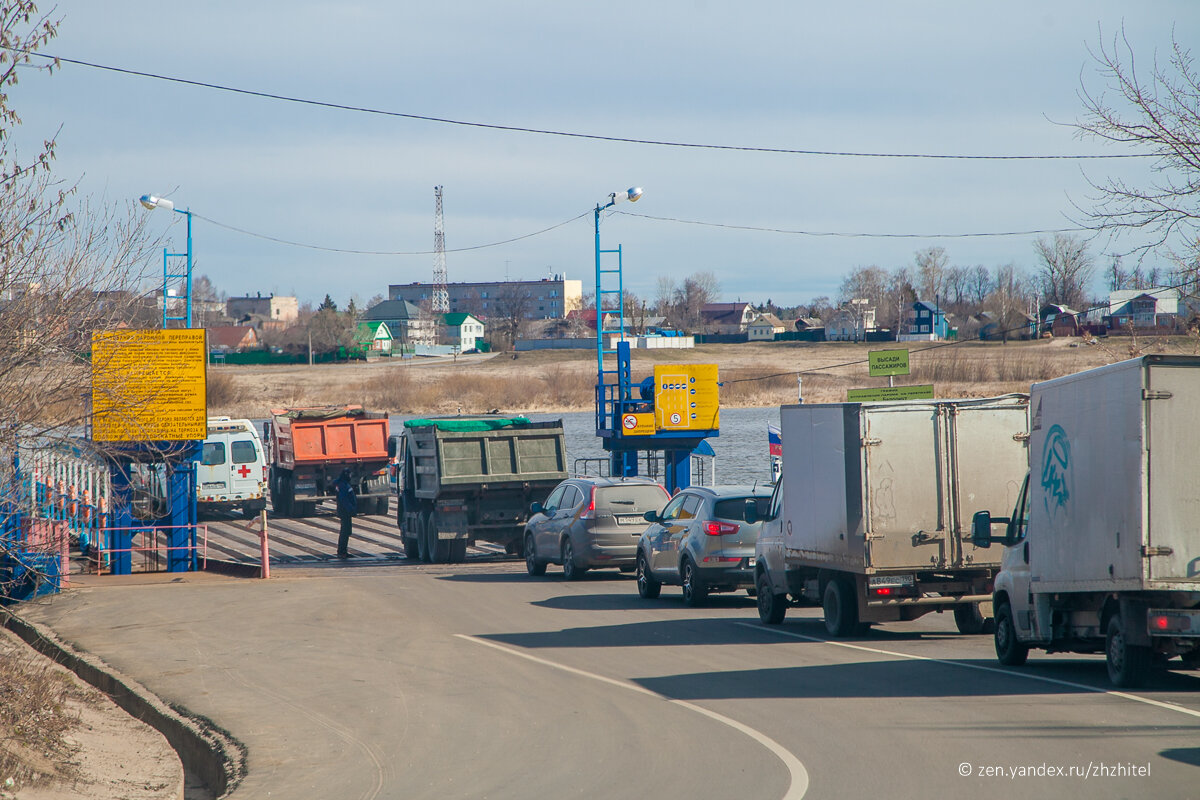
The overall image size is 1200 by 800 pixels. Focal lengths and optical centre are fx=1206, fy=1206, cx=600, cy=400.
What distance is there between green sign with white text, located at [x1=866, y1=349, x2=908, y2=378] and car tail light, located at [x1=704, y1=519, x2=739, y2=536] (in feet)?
31.4

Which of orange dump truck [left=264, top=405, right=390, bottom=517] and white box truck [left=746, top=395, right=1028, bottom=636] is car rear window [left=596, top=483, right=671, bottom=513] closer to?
white box truck [left=746, top=395, right=1028, bottom=636]

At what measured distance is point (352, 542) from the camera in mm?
29297

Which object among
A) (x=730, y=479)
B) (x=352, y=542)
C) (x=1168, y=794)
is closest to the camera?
A: (x=1168, y=794)

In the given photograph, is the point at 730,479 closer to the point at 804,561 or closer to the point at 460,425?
the point at 460,425

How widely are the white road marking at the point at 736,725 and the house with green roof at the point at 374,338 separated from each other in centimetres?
11352

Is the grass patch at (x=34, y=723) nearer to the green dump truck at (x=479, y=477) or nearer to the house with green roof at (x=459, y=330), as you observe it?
the green dump truck at (x=479, y=477)

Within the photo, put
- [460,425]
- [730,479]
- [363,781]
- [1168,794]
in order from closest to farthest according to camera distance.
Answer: [1168,794] → [363,781] → [460,425] → [730,479]

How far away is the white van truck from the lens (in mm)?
32062

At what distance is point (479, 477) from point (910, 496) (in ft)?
42.0

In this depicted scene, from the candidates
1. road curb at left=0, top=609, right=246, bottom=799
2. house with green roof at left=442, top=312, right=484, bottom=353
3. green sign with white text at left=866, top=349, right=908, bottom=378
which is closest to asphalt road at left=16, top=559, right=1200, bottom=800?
road curb at left=0, top=609, right=246, bottom=799

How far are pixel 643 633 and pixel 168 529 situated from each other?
11.3 m

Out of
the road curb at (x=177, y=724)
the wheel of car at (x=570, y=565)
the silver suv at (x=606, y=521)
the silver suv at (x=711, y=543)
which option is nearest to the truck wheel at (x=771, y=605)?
the silver suv at (x=711, y=543)

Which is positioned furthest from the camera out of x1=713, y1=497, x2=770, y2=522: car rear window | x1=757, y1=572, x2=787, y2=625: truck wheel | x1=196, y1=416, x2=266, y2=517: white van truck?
x1=196, y1=416, x2=266, y2=517: white van truck

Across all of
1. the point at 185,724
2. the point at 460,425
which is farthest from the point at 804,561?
the point at 460,425
